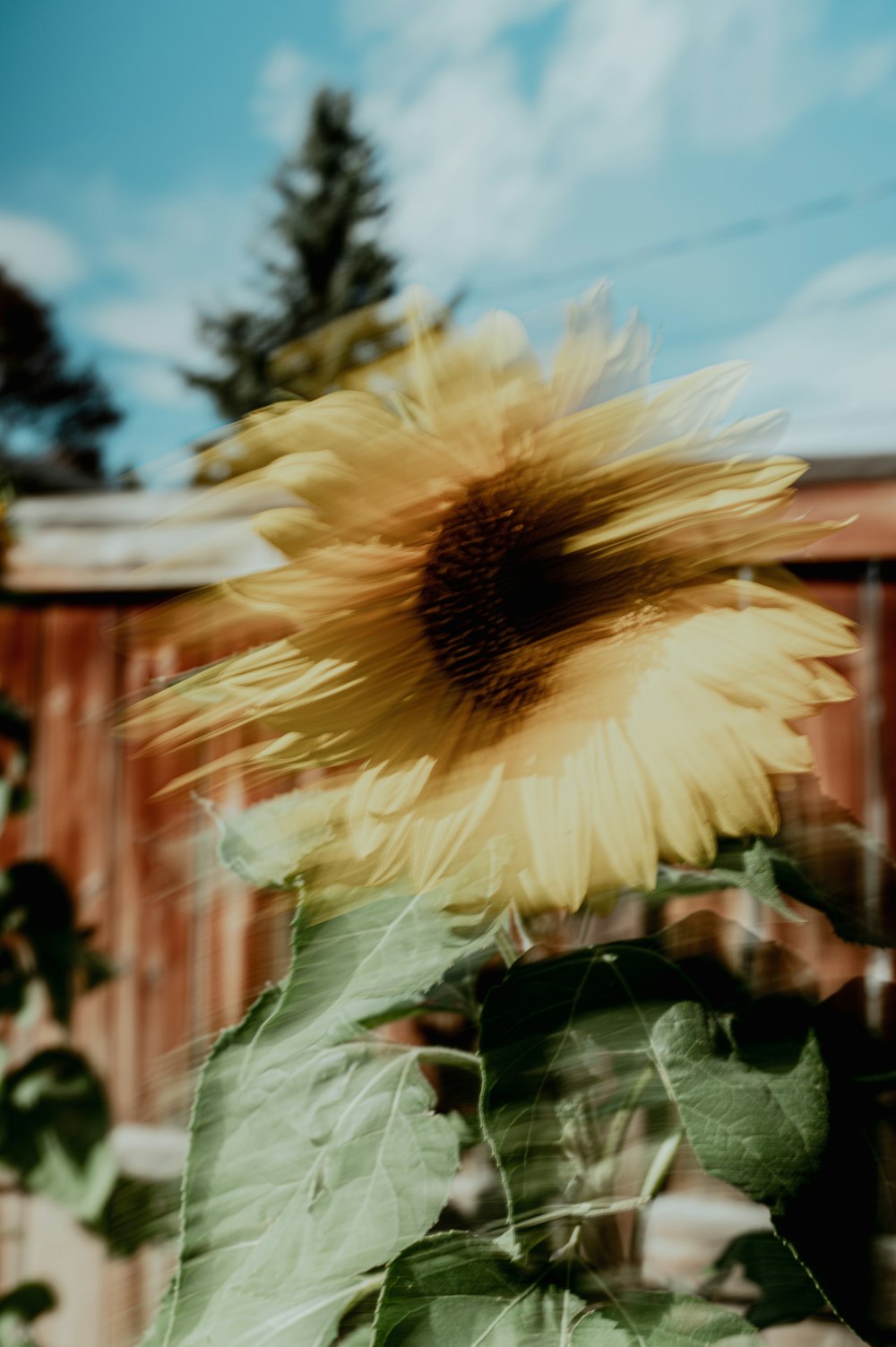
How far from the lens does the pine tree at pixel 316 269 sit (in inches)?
13.7

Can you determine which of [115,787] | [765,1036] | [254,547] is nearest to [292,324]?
[254,547]

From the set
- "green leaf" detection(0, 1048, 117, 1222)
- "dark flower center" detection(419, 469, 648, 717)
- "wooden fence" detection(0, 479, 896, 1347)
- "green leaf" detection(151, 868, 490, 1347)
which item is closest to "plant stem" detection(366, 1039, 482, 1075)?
"green leaf" detection(151, 868, 490, 1347)

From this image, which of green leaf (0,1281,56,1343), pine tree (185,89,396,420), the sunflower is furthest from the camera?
green leaf (0,1281,56,1343)

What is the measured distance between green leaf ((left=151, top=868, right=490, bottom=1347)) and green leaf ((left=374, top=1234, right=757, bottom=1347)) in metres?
0.01

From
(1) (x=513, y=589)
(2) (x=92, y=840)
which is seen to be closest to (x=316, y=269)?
(1) (x=513, y=589)

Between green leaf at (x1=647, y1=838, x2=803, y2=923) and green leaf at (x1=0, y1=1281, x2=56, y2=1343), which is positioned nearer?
green leaf at (x1=647, y1=838, x2=803, y2=923)

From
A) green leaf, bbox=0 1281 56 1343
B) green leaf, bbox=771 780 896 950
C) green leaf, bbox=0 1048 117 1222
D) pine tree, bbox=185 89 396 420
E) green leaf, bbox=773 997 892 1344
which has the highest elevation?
pine tree, bbox=185 89 396 420

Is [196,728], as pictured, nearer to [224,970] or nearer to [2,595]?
[224,970]

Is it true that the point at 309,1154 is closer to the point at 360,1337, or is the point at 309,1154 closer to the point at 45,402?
the point at 360,1337

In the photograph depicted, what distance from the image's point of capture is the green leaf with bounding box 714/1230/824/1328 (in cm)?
28

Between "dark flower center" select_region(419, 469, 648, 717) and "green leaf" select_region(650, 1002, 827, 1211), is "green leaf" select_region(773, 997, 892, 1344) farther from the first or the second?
"dark flower center" select_region(419, 469, 648, 717)

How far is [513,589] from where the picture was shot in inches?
9.9

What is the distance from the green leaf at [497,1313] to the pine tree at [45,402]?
0.53 m

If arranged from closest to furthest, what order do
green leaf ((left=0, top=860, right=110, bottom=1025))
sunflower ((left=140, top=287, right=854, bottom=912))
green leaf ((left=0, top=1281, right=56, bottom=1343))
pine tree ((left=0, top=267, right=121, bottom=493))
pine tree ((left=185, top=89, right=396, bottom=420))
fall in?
sunflower ((left=140, top=287, right=854, bottom=912))
pine tree ((left=185, top=89, right=396, bottom=420))
pine tree ((left=0, top=267, right=121, bottom=493))
green leaf ((left=0, top=1281, right=56, bottom=1343))
green leaf ((left=0, top=860, right=110, bottom=1025))
